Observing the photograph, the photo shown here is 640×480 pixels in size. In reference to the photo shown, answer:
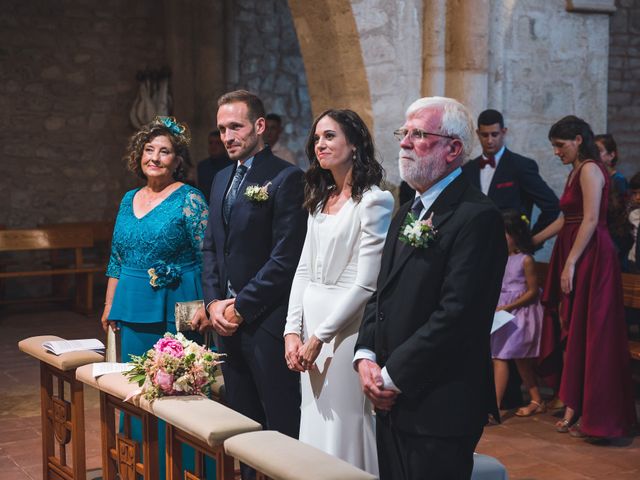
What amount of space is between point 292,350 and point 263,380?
360 mm

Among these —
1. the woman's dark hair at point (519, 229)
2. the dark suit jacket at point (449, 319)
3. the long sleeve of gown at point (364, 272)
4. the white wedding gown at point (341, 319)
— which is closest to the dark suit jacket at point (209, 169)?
the woman's dark hair at point (519, 229)

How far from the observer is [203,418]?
2.77 m

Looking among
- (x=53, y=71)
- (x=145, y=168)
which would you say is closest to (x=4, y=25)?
(x=53, y=71)

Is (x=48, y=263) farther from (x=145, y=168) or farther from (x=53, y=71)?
(x=145, y=168)

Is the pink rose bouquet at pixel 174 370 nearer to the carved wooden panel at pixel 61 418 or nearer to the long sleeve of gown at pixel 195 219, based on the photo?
the carved wooden panel at pixel 61 418

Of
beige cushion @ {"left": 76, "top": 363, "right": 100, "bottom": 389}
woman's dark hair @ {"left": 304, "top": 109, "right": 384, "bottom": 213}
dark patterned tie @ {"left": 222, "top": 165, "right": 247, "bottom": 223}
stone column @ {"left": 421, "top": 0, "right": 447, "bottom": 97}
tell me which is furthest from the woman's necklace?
stone column @ {"left": 421, "top": 0, "right": 447, "bottom": 97}

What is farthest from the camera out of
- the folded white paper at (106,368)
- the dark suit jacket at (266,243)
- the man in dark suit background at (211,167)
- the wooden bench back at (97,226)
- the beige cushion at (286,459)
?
the wooden bench back at (97,226)

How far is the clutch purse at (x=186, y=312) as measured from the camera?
3.92m

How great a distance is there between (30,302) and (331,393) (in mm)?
6963

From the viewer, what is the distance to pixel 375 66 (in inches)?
245

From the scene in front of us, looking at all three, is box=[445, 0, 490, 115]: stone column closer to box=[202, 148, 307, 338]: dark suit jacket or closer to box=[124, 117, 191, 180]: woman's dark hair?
box=[124, 117, 191, 180]: woman's dark hair

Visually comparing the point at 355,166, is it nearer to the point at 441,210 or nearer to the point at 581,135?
the point at 441,210

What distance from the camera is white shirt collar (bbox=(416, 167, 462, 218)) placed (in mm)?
2748

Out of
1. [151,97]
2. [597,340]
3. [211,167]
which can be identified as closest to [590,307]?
[597,340]
